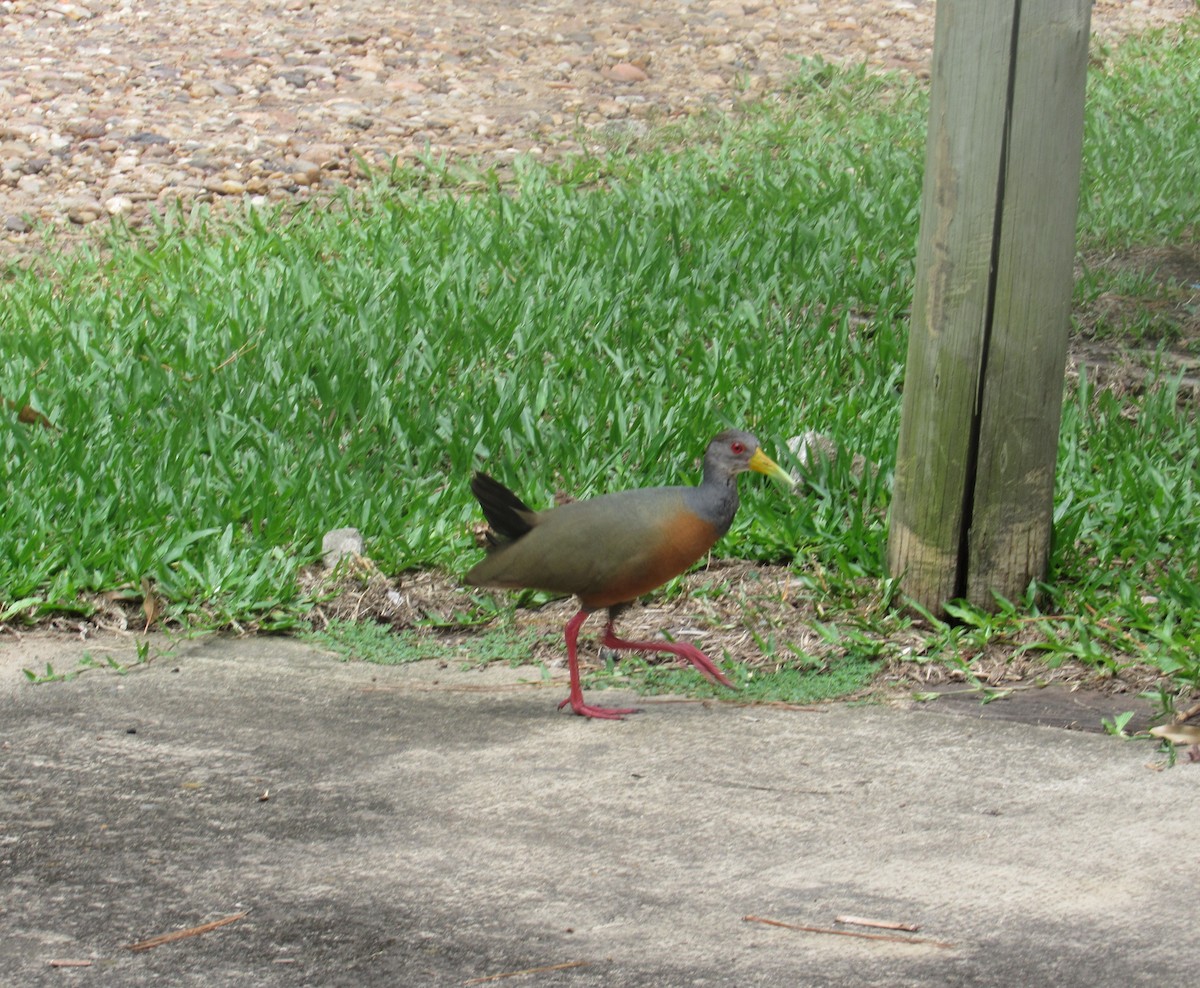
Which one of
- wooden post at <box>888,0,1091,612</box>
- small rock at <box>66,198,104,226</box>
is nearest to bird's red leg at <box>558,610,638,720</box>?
wooden post at <box>888,0,1091,612</box>

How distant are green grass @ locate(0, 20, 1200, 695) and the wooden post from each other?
0.23 meters

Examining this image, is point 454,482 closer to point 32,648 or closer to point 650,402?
point 650,402

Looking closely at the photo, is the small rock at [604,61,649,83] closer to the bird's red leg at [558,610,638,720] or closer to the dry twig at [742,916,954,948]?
the bird's red leg at [558,610,638,720]

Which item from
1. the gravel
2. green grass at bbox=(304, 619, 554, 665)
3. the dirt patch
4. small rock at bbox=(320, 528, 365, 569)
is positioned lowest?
green grass at bbox=(304, 619, 554, 665)

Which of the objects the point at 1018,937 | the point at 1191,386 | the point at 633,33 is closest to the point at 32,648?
the point at 1018,937

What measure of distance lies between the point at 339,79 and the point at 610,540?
663 cm

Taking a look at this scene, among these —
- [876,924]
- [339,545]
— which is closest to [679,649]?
[339,545]

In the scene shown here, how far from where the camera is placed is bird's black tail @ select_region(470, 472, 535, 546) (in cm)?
393

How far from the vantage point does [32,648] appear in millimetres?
4180

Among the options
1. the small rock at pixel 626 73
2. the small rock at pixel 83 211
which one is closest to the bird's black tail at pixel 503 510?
the small rock at pixel 83 211

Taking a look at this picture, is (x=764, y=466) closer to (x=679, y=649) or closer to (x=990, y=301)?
(x=679, y=649)

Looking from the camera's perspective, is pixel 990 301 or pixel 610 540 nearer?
pixel 610 540

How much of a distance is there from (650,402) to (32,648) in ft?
7.61

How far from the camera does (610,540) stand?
3.84 m
